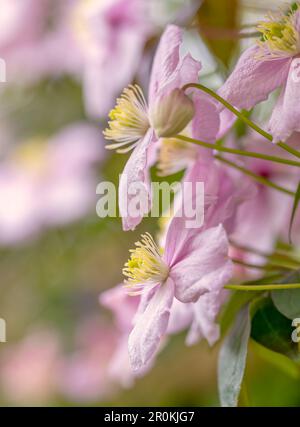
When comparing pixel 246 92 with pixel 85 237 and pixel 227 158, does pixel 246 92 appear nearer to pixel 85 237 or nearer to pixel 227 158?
pixel 227 158

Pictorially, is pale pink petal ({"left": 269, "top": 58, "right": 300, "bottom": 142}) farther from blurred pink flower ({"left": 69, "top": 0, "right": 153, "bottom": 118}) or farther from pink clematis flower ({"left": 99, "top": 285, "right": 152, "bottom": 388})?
blurred pink flower ({"left": 69, "top": 0, "right": 153, "bottom": 118})

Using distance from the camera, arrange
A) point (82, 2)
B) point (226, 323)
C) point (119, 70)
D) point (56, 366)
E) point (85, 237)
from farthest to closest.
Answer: point (56, 366), point (85, 237), point (82, 2), point (119, 70), point (226, 323)

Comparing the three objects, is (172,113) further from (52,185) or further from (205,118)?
(52,185)

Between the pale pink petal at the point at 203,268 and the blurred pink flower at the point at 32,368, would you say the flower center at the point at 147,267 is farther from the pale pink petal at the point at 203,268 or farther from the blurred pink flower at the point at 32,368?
the blurred pink flower at the point at 32,368

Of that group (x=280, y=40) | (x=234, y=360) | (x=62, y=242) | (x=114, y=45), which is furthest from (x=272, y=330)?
(x=62, y=242)

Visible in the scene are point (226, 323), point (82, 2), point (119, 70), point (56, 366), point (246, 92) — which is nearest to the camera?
point (246, 92)
